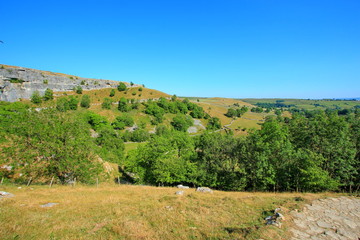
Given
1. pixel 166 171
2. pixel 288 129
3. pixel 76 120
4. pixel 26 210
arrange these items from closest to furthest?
1. pixel 26 210
2. pixel 76 120
3. pixel 166 171
4. pixel 288 129

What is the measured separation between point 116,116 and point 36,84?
52198 mm

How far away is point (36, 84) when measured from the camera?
339ft

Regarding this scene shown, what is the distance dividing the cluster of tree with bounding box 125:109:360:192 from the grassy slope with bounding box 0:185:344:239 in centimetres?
1070

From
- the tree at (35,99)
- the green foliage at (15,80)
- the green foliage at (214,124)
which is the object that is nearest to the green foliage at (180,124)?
the green foliage at (214,124)

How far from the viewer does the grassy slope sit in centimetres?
997

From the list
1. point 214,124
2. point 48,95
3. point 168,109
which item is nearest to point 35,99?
point 48,95

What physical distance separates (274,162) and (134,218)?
23487 millimetres

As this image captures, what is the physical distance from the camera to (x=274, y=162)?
27875 mm

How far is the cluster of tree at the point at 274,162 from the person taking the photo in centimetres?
2478

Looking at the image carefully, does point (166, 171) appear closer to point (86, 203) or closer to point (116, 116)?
point (86, 203)

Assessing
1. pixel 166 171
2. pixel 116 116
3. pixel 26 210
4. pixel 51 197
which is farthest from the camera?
pixel 116 116

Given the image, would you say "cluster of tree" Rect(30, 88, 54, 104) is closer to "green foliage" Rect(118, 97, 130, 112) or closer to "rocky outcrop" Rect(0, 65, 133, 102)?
"rocky outcrop" Rect(0, 65, 133, 102)

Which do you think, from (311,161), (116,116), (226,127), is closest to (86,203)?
(311,161)

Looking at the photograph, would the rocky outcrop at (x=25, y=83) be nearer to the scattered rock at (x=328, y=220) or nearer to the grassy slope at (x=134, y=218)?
the grassy slope at (x=134, y=218)
